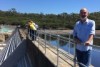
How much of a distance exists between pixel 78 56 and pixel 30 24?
50.4 feet

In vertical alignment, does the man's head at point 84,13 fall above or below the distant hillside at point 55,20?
above

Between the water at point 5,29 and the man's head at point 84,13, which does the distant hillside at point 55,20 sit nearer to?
the water at point 5,29

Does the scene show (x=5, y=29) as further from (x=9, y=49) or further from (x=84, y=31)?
(x=84, y=31)

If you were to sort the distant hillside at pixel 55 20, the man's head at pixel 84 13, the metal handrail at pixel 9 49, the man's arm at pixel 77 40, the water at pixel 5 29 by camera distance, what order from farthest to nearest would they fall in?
the water at pixel 5 29
the distant hillside at pixel 55 20
the metal handrail at pixel 9 49
the man's arm at pixel 77 40
the man's head at pixel 84 13

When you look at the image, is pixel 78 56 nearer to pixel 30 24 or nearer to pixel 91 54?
pixel 91 54

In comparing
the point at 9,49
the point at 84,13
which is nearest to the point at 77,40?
the point at 84,13

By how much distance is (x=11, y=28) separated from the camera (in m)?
84.7

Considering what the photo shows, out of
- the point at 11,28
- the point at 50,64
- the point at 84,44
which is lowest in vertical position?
the point at 11,28

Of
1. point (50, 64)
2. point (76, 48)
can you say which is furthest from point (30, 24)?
point (76, 48)

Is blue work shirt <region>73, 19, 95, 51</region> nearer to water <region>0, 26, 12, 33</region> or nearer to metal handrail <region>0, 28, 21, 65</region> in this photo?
metal handrail <region>0, 28, 21, 65</region>

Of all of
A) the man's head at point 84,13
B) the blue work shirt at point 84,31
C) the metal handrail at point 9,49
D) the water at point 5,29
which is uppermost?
the man's head at point 84,13

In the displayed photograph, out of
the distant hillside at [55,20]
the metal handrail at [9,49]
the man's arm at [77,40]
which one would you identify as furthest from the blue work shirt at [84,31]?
the distant hillside at [55,20]

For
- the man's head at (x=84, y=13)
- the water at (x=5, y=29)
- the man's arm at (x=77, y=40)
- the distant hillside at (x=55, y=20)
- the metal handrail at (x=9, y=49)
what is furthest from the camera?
the water at (x=5, y=29)

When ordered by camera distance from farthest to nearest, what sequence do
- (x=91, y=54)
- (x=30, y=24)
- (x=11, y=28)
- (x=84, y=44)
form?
(x=11, y=28)
(x=30, y=24)
(x=91, y=54)
(x=84, y=44)
